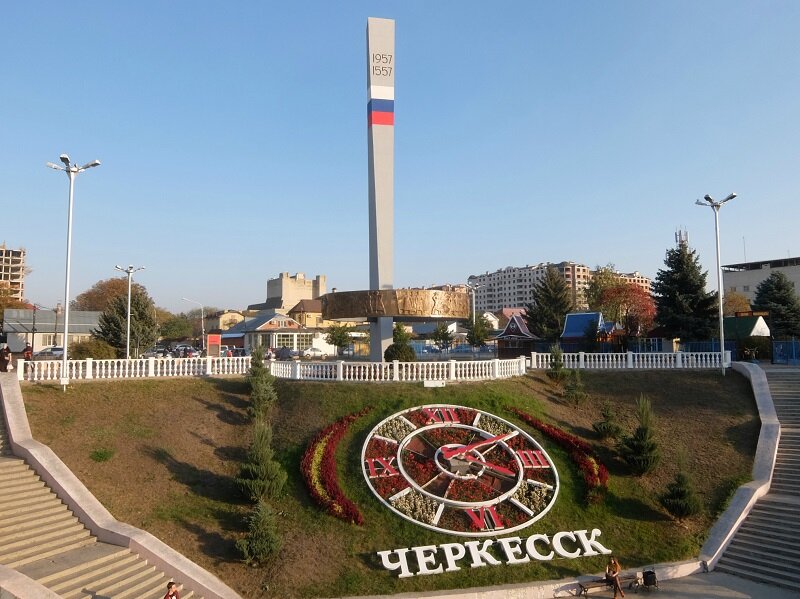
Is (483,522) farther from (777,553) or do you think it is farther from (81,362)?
(81,362)

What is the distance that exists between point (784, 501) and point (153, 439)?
65.6 feet

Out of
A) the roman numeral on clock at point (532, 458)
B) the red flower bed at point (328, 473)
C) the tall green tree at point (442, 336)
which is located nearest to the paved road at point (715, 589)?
the roman numeral on clock at point (532, 458)

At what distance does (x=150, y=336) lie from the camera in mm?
37500

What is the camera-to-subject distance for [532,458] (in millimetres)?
18688

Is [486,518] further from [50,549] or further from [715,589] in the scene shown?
[50,549]

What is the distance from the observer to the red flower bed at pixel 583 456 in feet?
57.8

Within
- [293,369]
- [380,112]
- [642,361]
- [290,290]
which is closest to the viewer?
[293,369]

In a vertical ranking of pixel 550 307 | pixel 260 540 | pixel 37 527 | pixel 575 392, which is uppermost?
pixel 550 307

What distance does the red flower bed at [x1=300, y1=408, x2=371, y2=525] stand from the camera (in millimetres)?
15945

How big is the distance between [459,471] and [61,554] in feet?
35.0

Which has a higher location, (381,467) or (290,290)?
(290,290)

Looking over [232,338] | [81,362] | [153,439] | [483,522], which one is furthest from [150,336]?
[232,338]

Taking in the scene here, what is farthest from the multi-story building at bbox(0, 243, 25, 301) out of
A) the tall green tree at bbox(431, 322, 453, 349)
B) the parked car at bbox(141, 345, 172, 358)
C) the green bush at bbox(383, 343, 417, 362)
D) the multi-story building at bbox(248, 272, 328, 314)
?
the green bush at bbox(383, 343, 417, 362)

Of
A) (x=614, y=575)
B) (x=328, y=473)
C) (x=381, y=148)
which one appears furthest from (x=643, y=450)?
(x=381, y=148)
